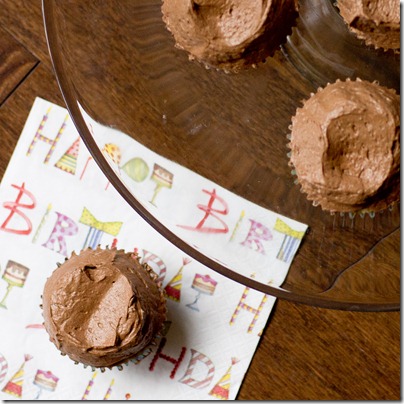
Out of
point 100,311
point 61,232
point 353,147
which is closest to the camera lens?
point 353,147

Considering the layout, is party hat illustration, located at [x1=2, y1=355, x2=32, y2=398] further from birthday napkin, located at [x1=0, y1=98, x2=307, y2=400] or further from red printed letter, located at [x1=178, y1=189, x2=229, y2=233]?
red printed letter, located at [x1=178, y1=189, x2=229, y2=233]

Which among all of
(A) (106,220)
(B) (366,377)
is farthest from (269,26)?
(B) (366,377)

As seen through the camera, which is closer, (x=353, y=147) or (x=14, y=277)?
(x=353, y=147)

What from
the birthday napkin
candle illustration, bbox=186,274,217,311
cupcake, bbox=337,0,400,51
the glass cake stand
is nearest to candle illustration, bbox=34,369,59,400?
the birthday napkin

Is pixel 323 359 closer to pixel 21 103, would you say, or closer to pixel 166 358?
pixel 166 358

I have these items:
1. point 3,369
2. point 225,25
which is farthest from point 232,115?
point 3,369

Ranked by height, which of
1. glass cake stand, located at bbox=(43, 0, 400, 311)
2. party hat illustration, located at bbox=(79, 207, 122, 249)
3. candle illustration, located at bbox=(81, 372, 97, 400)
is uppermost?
glass cake stand, located at bbox=(43, 0, 400, 311)
